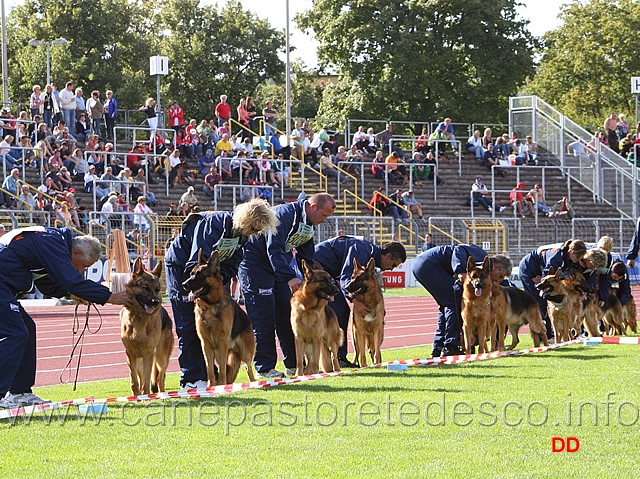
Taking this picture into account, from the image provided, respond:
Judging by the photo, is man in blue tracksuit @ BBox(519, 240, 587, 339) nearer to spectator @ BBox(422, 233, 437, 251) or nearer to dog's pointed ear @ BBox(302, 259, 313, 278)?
dog's pointed ear @ BBox(302, 259, 313, 278)

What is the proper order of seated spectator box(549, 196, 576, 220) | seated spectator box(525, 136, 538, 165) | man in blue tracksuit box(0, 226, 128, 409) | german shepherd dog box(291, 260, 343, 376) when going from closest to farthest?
man in blue tracksuit box(0, 226, 128, 409), german shepherd dog box(291, 260, 343, 376), seated spectator box(549, 196, 576, 220), seated spectator box(525, 136, 538, 165)

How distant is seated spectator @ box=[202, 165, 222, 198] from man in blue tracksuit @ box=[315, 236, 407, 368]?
17.8 m

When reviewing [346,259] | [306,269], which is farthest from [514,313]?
[306,269]

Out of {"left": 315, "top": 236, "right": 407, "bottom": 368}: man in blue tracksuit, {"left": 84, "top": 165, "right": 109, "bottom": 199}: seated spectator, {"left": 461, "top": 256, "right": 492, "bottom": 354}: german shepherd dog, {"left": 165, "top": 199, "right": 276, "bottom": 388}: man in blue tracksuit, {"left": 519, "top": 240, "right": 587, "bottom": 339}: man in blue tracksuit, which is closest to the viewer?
{"left": 165, "top": 199, "right": 276, "bottom": 388}: man in blue tracksuit

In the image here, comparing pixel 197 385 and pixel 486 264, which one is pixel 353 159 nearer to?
pixel 486 264

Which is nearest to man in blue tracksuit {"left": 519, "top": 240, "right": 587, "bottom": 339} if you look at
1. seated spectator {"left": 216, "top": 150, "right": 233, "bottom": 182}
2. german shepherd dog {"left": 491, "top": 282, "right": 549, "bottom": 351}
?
Result: german shepherd dog {"left": 491, "top": 282, "right": 549, "bottom": 351}

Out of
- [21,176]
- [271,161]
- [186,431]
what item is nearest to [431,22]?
[271,161]

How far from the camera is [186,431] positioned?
694 cm

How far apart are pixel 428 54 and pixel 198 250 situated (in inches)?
1638

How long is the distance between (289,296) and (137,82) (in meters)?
46.3

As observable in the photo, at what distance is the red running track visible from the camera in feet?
39.4

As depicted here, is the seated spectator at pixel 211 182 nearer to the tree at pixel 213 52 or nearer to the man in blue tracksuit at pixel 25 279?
the man in blue tracksuit at pixel 25 279

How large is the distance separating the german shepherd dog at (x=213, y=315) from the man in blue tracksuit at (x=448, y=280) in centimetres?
367

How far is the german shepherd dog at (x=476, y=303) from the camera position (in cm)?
1174
